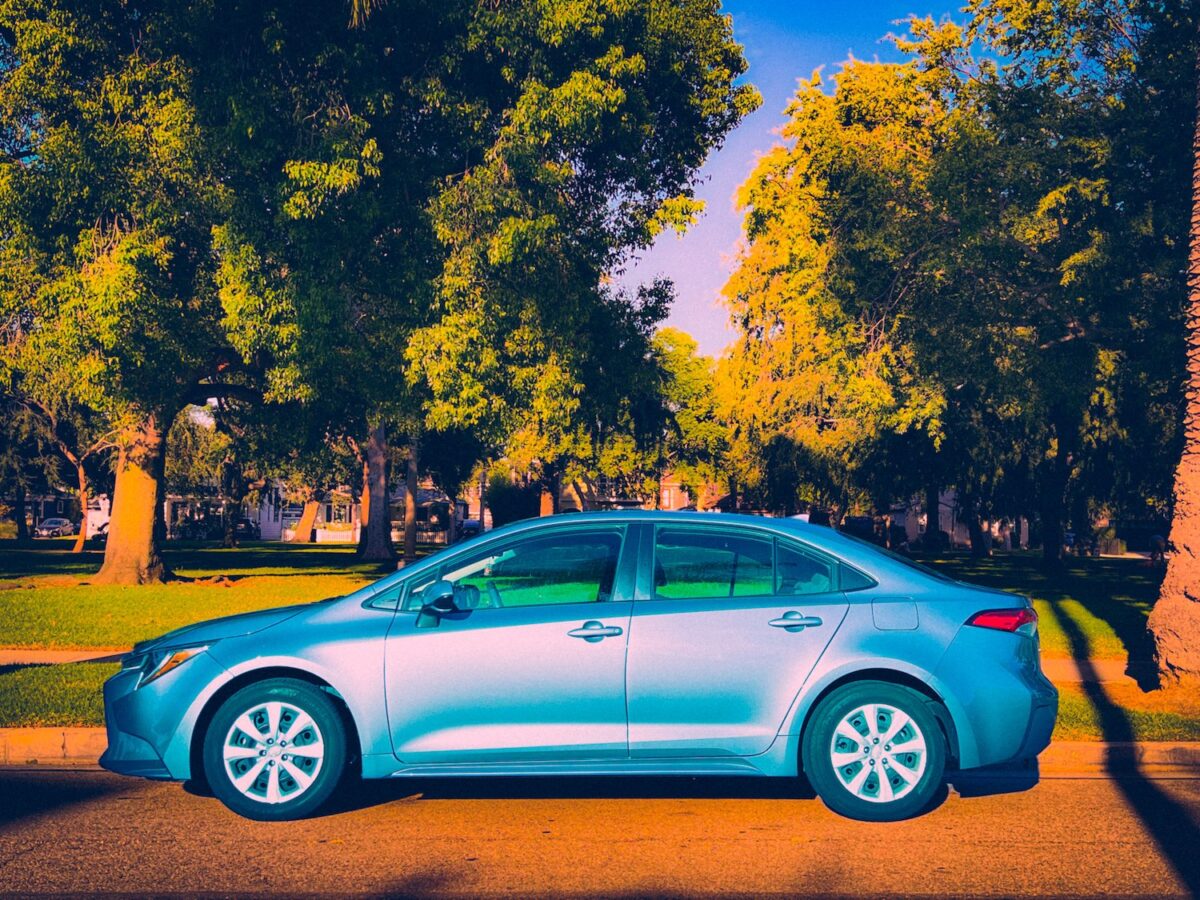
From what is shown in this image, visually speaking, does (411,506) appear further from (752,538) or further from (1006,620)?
(1006,620)

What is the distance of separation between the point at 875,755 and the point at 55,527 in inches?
3913

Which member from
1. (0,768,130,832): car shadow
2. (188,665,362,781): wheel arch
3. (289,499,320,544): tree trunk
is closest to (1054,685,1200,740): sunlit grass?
(188,665,362,781): wheel arch

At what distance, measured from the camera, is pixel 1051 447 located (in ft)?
118

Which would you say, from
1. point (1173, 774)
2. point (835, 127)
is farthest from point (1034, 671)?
point (835, 127)

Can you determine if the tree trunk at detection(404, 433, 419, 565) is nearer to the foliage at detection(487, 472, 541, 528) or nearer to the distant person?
the foliage at detection(487, 472, 541, 528)

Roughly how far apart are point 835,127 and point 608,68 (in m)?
4.55

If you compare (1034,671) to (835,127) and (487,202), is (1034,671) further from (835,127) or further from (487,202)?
(835,127)

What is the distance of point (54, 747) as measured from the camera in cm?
824

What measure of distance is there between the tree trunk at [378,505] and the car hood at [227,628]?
3709 centimetres

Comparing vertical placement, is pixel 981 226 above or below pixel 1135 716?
above

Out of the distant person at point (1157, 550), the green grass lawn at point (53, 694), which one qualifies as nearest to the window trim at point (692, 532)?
the green grass lawn at point (53, 694)

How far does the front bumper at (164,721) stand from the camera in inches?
254

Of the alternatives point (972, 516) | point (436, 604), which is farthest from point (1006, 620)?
point (972, 516)

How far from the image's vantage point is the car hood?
661 cm
